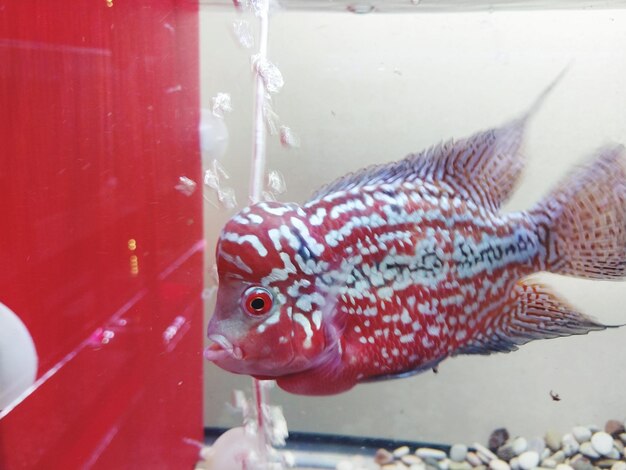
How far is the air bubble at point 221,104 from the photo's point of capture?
1216mm

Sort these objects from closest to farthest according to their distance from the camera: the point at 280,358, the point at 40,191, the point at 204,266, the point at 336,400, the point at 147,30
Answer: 1. the point at 280,358
2. the point at 40,191
3. the point at 147,30
4. the point at 204,266
5. the point at 336,400

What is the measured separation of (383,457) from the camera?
6.32 feet

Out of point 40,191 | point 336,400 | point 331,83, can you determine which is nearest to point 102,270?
point 40,191

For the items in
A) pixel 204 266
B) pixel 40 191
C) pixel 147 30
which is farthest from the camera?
pixel 204 266

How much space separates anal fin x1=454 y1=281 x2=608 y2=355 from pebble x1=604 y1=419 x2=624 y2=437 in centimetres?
127

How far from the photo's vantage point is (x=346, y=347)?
76 cm

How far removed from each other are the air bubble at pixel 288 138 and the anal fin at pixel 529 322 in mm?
541

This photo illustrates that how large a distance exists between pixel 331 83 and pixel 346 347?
2.72ft

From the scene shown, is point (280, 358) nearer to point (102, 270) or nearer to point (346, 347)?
point (346, 347)

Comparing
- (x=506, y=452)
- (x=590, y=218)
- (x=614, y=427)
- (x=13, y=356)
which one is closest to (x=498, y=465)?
(x=506, y=452)

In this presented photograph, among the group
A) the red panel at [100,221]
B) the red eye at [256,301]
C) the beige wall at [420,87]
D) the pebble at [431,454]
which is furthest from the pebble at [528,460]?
the red eye at [256,301]

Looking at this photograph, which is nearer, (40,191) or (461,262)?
(461,262)

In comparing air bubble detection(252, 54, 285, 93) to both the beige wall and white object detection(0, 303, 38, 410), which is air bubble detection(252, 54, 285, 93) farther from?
white object detection(0, 303, 38, 410)

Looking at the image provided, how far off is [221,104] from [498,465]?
1.49 m
